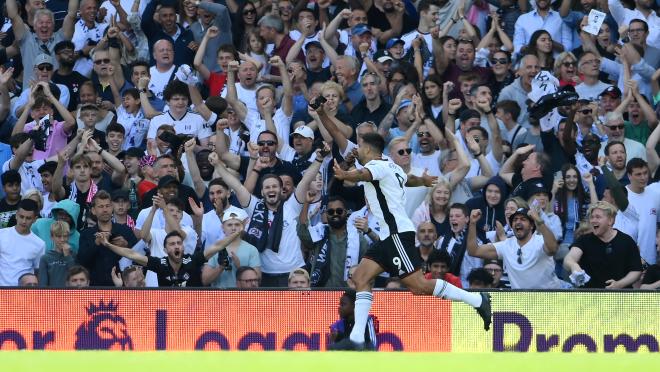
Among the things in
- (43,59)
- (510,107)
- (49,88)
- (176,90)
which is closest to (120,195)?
(176,90)

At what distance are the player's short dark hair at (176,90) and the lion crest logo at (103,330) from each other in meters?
3.77

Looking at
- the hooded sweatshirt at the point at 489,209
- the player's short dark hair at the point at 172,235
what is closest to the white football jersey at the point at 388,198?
the player's short dark hair at the point at 172,235

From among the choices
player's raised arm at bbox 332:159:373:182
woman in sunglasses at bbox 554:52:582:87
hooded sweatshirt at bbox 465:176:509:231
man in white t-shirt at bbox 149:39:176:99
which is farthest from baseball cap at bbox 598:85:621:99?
man in white t-shirt at bbox 149:39:176:99

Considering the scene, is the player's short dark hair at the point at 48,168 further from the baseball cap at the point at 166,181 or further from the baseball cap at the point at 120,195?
the baseball cap at the point at 166,181

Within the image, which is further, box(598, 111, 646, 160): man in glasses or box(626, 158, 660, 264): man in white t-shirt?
box(598, 111, 646, 160): man in glasses

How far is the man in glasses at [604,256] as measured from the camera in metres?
14.4

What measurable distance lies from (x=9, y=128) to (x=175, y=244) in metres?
4.49

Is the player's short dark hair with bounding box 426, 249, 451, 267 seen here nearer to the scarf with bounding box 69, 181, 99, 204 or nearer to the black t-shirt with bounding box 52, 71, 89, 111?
the scarf with bounding box 69, 181, 99, 204

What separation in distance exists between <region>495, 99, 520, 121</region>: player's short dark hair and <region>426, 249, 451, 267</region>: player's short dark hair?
2615 millimetres

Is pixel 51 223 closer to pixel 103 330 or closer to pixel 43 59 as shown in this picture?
pixel 103 330

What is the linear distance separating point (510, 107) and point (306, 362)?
994 cm

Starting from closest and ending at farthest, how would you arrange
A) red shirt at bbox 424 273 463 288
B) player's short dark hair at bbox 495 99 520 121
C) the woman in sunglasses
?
red shirt at bbox 424 273 463 288 → player's short dark hair at bbox 495 99 520 121 → the woman in sunglasses

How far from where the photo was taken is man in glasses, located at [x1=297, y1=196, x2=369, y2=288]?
1509 cm

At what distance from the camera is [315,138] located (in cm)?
1708
